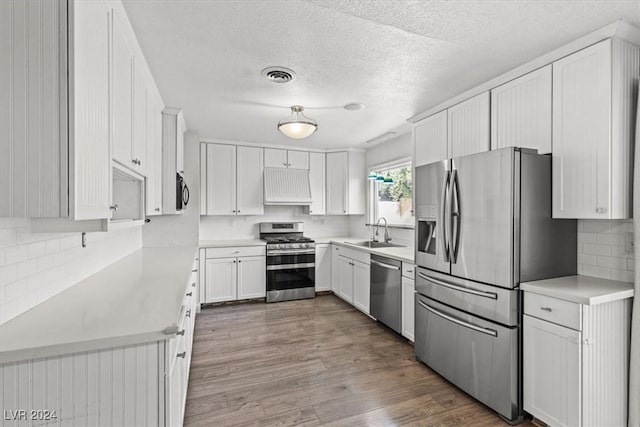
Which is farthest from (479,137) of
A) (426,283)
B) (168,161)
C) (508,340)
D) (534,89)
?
(168,161)

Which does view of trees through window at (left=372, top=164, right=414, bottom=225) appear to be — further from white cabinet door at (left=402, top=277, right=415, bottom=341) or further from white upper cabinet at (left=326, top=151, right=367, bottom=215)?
white cabinet door at (left=402, top=277, right=415, bottom=341)

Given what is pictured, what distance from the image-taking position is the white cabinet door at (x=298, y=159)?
17.1 ft

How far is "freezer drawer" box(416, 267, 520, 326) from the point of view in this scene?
204 cm

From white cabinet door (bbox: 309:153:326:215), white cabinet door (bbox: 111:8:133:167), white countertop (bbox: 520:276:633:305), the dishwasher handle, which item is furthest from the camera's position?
white cabinet door (bbox: 309:153:326:215)

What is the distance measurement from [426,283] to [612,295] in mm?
1213

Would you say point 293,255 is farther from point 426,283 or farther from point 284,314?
point 426,283

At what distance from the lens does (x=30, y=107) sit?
3.52ft

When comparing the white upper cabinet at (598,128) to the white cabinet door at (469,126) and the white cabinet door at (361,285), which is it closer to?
the white cabinet door at (469,126)

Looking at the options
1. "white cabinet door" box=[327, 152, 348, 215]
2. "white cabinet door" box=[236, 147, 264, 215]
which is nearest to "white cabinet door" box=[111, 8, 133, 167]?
"white cabinet door" box=[236, 147, 264, 215]

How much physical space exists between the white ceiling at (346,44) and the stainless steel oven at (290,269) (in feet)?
7.64

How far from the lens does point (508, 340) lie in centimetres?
204

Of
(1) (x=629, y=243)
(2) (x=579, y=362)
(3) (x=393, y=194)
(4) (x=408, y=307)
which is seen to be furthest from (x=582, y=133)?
(3) (x=393, y=194)

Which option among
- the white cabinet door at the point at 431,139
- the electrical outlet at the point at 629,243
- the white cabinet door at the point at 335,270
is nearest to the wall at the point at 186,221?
the white cabinet door at the point at 335,270

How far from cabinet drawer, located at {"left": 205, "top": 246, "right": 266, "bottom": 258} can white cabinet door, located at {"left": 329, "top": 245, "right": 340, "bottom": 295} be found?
3.68 ft
